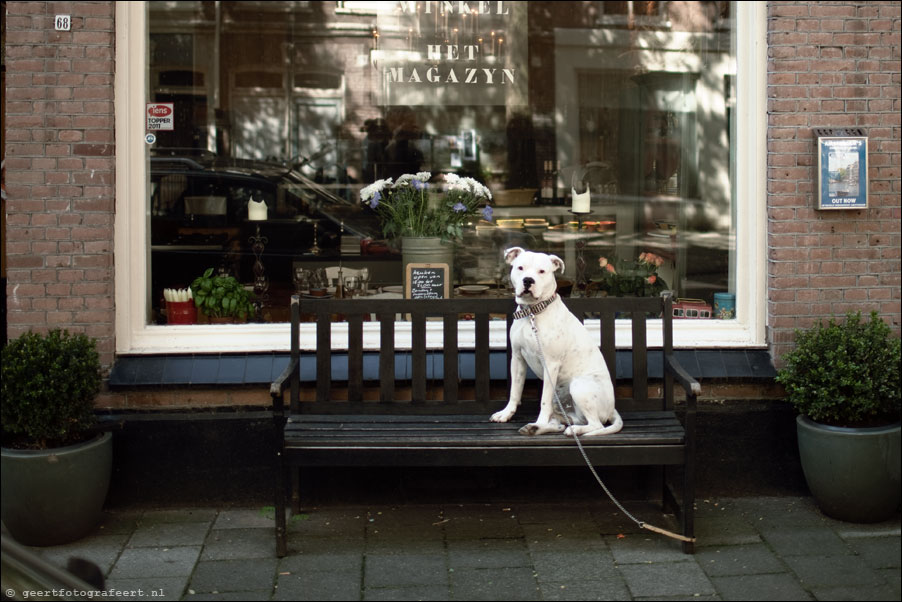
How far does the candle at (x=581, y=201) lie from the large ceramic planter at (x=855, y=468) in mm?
2875

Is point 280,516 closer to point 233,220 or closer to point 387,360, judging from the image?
point 387,360

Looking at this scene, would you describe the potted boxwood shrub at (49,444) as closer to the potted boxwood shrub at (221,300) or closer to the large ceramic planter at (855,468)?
the potted boxwood shrub at (221,300)

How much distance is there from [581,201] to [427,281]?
2.21 m

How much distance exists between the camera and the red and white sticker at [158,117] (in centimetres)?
567

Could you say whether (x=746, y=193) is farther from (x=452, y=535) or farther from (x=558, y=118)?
(x=558, y=118)

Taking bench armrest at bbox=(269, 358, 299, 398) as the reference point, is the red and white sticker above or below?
above

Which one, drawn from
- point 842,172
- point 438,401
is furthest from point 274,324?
point 842,172

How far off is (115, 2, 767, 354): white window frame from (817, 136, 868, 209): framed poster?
29 cm

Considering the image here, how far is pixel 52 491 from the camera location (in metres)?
4.80

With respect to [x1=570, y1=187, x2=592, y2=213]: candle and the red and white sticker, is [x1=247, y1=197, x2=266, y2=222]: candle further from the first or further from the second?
[x1=570, y1=187, x2=592, y2=213]: candle

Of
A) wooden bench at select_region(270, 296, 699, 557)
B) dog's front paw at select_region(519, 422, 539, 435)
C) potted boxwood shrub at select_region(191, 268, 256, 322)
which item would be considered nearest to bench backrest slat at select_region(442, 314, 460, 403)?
wooden bench at select_region(270, 296, 699, 557)

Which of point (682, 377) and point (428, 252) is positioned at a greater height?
point (428, 252)

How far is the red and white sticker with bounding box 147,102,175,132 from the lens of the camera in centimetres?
567

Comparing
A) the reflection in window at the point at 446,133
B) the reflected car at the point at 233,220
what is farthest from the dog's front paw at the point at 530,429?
the reflected car at the point at 233,220
